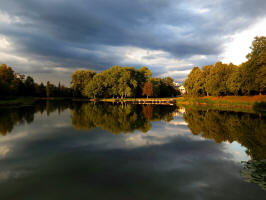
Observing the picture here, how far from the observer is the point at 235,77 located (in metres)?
53.8

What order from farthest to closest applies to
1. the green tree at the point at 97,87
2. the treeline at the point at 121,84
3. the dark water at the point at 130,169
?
the green tree at the point at 97,87 < the treeline at the point at 121,84 < the dark water at the point at 130,169

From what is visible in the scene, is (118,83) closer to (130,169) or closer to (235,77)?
(235,77)

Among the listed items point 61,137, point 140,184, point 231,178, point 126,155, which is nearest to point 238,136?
point 231,178

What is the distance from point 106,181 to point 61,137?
8.72 metres

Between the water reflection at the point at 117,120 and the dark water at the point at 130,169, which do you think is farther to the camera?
the water reflection at the point at 117,120

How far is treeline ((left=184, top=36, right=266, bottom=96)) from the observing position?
147 ft

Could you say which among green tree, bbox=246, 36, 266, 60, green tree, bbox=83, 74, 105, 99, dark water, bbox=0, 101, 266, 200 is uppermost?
green tree, bbox=246, 36, 266, 60

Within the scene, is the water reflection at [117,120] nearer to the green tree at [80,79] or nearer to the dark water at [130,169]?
the dark water at [130,169]

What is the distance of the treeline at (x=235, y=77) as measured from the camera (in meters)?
44.9

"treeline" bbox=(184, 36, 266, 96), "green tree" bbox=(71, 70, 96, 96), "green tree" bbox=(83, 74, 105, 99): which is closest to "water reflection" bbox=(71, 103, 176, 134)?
"treeline" bbox=(184, 36, 266, 96)

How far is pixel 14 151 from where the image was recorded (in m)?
9.83

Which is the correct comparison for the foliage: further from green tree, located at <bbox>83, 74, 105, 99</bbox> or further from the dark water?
the dark water

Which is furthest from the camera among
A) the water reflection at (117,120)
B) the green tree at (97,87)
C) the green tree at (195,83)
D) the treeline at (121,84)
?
the green tree at (97,87)

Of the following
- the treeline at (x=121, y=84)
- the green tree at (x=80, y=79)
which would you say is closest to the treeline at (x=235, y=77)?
the treeline at (x=121, y=84)
